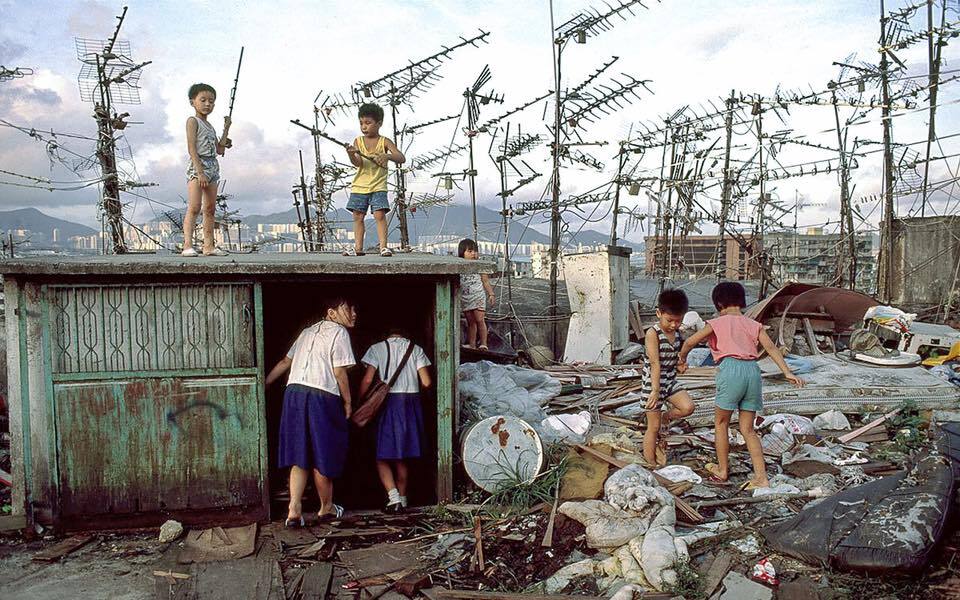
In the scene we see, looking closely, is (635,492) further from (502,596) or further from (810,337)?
(810,337)

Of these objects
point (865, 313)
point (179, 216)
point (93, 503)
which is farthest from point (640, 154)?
point (179, 216)

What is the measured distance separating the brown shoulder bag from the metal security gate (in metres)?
0.88

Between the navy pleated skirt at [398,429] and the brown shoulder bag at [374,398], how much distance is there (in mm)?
117

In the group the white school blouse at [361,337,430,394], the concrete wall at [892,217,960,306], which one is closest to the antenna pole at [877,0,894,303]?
the concrete wall at [892,217,960,306]

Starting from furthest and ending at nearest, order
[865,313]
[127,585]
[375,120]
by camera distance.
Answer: [865,313], [375,120], [127,585]

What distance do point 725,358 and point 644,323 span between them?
760cm

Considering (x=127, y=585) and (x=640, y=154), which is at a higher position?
(x=640, y=154)

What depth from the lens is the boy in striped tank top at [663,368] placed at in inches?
258

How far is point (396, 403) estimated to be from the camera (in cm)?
649

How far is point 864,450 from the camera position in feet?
24.6

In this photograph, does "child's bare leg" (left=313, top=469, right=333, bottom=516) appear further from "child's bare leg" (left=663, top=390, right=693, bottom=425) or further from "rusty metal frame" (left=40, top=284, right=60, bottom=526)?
"child's bare leg" (left=663, top=390, right=693, bottom=425)

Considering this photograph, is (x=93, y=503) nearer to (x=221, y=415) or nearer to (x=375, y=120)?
(x=221, y=415)

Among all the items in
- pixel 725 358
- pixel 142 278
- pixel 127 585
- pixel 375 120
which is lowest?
pixel 127 585

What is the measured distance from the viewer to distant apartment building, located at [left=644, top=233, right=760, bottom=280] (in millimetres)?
19656
